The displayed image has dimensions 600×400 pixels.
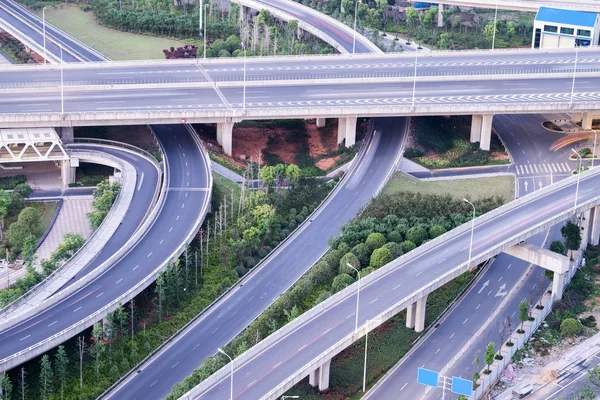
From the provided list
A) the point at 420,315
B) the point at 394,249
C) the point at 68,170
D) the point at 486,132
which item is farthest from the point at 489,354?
the point at 68,170

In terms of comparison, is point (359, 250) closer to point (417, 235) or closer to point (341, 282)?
point (341, 282)

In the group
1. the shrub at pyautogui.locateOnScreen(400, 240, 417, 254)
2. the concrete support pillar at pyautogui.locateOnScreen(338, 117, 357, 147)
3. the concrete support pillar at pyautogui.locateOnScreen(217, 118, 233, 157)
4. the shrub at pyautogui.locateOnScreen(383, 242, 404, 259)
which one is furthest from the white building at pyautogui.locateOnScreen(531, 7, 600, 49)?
the shrub at pyautogui.locateOnScreen(383, 242, 404, 259)

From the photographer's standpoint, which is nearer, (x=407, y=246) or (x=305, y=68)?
(x=407, y=246)

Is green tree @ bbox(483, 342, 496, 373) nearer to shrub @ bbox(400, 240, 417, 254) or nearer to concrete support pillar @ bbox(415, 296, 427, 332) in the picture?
concrete support pillar @ bbox(415, 296, 427, 332)

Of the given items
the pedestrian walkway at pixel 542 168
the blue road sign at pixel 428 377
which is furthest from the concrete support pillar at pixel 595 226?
the blue road sign at pixel 428 377

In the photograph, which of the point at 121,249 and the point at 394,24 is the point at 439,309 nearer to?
the point at 121,249

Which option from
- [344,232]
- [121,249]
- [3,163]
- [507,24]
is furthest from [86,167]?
[507,24]

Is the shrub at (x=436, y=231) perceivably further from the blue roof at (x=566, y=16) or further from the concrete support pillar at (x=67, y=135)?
the blue roof at (x=566, y=16)
